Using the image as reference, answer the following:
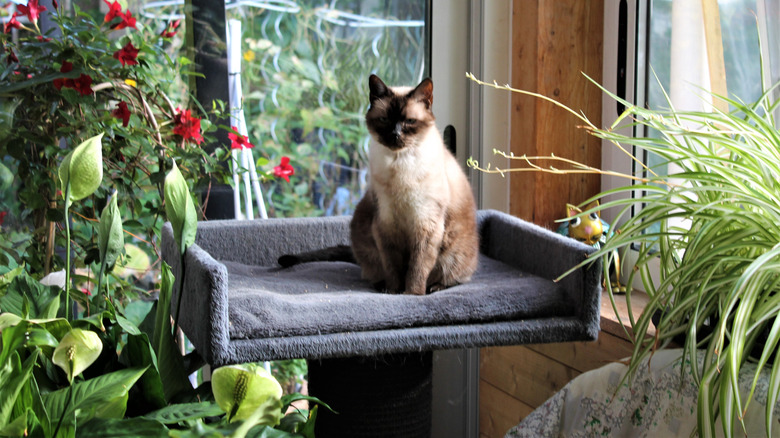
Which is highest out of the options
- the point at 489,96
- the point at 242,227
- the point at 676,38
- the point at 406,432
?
the point at 676,38

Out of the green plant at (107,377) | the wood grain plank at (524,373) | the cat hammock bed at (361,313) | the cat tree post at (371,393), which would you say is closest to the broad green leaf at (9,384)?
the green plant at (107,377)

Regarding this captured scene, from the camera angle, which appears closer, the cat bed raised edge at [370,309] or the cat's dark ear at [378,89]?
the cat bed raised edge at [370,309]

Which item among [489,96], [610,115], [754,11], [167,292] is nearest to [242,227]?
[167,292]

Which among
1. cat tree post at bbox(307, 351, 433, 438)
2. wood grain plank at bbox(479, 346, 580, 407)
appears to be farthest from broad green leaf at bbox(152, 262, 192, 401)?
wood grain plank at bbox(479, 346, 580, 407)

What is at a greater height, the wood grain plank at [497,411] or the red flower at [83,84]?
the red flower at [83,84]

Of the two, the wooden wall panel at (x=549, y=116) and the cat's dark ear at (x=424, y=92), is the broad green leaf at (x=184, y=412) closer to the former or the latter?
the cat's dark ear at (x=424, y=92)

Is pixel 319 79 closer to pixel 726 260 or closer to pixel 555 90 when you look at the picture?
pixel 555 90

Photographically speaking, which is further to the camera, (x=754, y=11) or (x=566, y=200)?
(x=566, y=200)

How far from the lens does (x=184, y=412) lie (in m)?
0.79

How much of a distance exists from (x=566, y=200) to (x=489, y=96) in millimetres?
365

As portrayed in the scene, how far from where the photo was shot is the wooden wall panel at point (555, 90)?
1889 millimetres

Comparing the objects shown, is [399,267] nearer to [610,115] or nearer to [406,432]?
[406,432]

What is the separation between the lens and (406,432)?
4.70 ft

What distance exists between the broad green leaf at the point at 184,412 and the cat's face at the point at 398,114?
2.39ft
